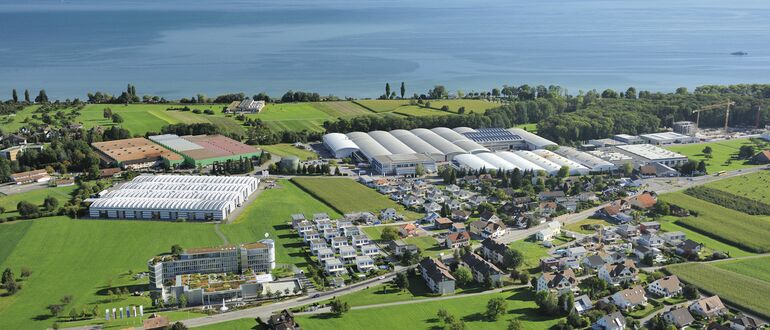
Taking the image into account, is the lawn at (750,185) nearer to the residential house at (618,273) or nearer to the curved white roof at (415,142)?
the residential house at (618,273)

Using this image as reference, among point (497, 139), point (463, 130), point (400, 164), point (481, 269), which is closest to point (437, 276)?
point (481, 269)

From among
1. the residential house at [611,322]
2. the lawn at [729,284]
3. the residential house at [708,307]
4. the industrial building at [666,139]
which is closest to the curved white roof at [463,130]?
the industrial building at [666,139]

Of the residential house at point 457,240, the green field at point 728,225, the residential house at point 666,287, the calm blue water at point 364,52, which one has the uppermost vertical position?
the calm blue water at point 364,52

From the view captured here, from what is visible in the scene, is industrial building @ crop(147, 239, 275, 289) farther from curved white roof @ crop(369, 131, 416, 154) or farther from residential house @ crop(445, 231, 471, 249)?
curved white roof @ crop(369, 131, 416, 154)

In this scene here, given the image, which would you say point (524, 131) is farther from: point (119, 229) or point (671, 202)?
point (119, 229)

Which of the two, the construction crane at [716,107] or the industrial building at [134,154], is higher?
the construction crane at [716,107]

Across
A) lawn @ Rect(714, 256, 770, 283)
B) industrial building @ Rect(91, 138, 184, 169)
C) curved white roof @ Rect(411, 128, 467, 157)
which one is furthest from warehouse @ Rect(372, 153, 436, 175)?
lawn @ Rect(714, 256, 770, 283)

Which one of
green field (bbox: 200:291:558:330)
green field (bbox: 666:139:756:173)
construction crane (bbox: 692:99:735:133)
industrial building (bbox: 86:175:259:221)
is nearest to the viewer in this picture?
green field (bbox: 200:291:558:330)

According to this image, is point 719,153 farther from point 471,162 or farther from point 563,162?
point 471,162
